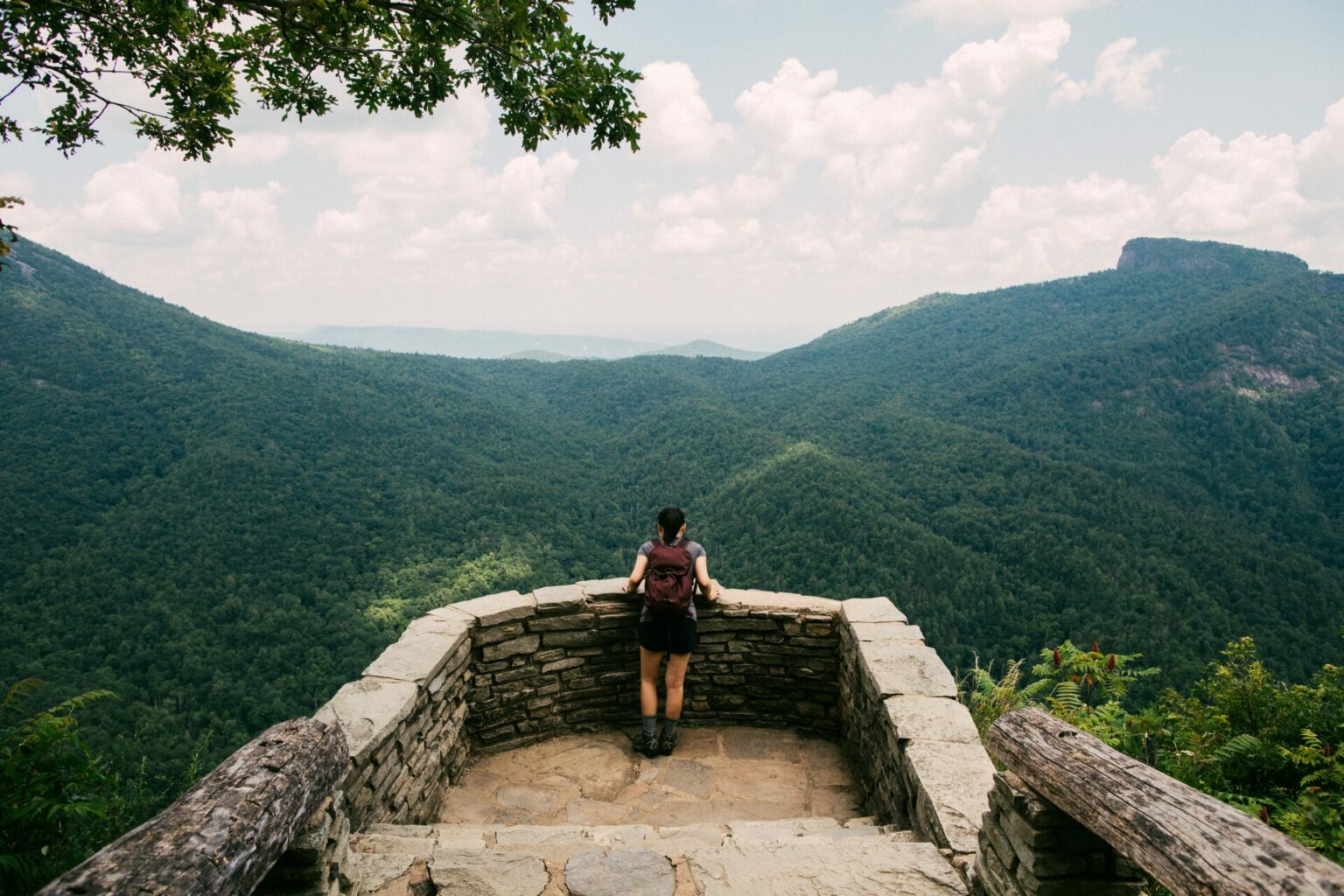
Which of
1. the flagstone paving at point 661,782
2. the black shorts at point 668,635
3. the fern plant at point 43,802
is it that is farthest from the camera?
the black shorts at point 668,635

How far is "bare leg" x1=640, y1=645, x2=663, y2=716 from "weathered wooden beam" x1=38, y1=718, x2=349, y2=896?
2463 mm

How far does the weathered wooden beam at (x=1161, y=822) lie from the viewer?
122 centimetres

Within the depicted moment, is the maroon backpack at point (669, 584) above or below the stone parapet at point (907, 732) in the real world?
above

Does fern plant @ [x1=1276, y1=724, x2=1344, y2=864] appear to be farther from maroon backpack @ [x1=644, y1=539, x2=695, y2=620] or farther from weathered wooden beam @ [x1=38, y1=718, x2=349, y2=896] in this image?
weathered wooden beam @ [x1=38, y1=718, x2=349, y2=896]

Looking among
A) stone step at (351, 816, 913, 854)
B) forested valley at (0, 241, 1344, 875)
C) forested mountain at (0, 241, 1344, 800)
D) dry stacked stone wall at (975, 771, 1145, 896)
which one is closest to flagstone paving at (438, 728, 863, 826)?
stone step at (351, 816, 913, 854)

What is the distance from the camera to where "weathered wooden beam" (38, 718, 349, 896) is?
1351 millimetres

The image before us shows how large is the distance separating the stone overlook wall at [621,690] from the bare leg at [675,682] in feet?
1.30

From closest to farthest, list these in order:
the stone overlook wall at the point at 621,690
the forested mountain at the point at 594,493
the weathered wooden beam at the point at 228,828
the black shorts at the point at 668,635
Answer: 1. the weathered wooden beam at the point at 228,828
2. the stone overlook wall at the point at 621,690
3. the black shorts at the point at 668,635
4. the forested mountain at the point at 594,493

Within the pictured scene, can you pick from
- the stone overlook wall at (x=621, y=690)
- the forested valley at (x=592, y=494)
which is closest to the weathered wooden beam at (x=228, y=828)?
the stone overlook wall at (x=621, y=690)

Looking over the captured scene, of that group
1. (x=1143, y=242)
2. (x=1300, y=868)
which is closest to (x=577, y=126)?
(x=1300, y=868)

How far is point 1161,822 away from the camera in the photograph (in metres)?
1.52

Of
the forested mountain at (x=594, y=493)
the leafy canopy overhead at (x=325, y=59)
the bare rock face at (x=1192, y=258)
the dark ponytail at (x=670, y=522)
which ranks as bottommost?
Result: the forested mountain at (x=594, y=493)

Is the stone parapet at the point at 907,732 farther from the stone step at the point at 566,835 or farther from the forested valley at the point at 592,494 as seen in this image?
the forested valley at the point at 592,494

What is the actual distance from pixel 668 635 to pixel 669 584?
0.40m
